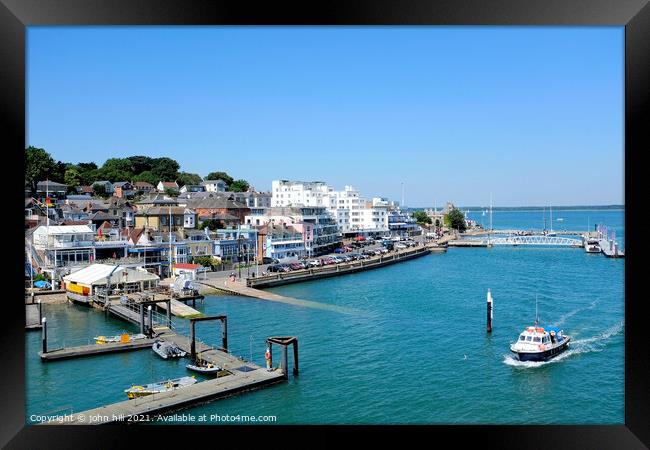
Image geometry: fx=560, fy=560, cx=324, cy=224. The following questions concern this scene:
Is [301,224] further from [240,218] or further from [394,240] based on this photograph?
[394,240]

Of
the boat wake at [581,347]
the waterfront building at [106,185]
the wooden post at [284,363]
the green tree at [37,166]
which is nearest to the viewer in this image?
the wooden post at [284,363]

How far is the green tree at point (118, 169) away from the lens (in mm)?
19484

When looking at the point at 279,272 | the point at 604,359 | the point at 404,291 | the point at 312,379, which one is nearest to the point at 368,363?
the point at 312,379

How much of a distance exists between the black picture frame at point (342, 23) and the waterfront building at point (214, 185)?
18303 mm

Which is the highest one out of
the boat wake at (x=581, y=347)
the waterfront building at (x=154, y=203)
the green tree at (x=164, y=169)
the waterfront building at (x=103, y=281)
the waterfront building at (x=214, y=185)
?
the green tree at (x=164, y=169)

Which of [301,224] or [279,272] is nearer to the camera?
[279,272]

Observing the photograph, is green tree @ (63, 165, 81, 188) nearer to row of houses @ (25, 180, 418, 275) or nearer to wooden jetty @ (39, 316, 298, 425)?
row of houses @ (25, 180, 418, 275)

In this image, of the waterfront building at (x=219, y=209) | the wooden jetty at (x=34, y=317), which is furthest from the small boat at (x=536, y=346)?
the waterfront building at (x=219, y=209)

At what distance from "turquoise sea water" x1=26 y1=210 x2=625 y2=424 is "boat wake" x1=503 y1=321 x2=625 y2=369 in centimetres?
1

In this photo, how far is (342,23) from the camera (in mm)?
2688

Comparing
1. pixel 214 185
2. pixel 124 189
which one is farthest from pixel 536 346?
pixel 214 185

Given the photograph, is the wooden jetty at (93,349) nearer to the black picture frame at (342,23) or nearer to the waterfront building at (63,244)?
the black picture frame at (342,23)

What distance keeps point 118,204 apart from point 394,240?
1196cm

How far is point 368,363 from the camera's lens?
6316 millimetres
